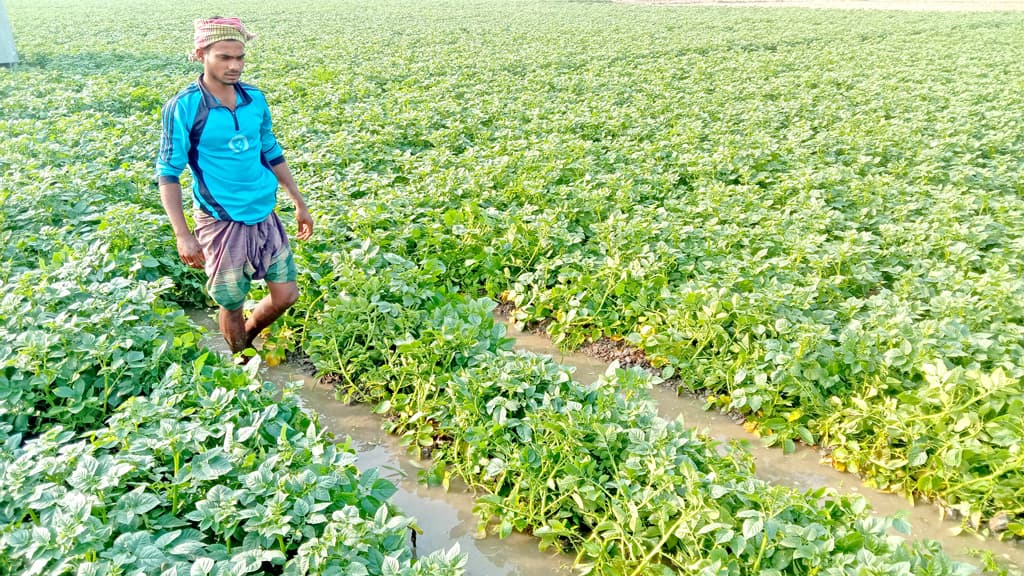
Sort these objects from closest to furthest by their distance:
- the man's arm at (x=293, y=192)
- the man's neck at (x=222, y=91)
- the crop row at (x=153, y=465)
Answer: the crop row at (x=153, y=465) → the man's neck at (x=222, y=91) → the man's arm at (x=293, y=192)

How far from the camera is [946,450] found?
10.4 feet

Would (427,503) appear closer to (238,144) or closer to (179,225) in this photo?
(179,225)

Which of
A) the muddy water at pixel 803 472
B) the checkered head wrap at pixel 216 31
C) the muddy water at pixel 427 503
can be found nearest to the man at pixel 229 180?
the checkered head wrap at pixel 216 31

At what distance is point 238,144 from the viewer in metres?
3.38

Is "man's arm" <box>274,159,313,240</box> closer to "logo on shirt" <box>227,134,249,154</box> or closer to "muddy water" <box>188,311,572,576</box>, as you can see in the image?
"logo on shirt" <box>227,134,249,154</box>

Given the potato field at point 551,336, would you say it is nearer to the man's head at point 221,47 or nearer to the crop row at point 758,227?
the crop row at point 758,227

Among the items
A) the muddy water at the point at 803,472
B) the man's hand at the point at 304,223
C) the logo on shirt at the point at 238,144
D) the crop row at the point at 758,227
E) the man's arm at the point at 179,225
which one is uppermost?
the logo on shirt at the point at 238,144

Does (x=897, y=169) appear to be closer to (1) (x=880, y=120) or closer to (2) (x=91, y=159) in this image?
(1) (x=880, y=120)

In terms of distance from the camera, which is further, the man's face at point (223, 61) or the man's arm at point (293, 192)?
the man's arm at point (293, 192)

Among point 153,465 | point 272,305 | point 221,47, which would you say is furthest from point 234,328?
point 221,47

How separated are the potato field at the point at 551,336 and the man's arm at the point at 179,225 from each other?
36 centimetres

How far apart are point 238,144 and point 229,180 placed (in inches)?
7.8

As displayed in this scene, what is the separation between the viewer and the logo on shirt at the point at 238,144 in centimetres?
335

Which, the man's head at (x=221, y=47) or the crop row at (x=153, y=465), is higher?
the man's head at (x=221, y=47)
